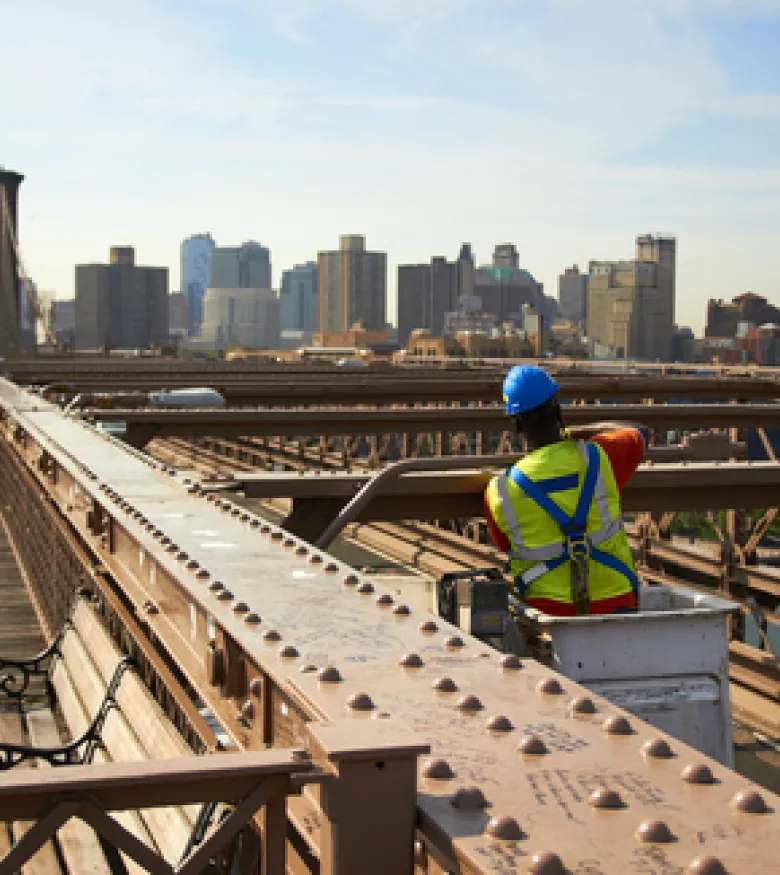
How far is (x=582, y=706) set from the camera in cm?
322

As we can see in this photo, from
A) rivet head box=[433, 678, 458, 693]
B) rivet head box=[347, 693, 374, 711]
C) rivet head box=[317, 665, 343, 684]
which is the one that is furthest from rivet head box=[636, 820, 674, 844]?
rivet head box=[317, 665, 343, 684]

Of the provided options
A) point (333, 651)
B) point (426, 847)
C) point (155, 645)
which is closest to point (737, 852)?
point (426, 847)

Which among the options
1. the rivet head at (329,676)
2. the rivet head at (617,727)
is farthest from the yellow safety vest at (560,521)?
the rivet head at (617,727)

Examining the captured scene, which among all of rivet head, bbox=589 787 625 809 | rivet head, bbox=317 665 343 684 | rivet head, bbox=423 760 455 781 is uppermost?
rivet head, bbox=317 665 343 684

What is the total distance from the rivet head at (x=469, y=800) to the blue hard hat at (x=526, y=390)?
297 cm

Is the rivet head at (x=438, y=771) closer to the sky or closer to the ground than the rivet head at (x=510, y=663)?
closer to the ground

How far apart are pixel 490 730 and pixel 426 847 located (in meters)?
0.46

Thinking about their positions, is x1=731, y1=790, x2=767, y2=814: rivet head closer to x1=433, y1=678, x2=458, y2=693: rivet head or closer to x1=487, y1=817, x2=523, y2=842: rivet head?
x1=487, y1=817, x2=523, y2=842: rivet head

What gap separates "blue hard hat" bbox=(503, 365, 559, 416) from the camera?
549 centimetres

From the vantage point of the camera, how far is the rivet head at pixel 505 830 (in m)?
2.48

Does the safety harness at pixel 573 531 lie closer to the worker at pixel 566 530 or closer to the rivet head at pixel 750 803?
the worker at pixel 566 530

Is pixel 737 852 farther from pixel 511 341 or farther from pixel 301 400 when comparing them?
pixel 511 341

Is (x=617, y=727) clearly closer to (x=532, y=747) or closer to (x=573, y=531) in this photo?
(x=532, y=747)

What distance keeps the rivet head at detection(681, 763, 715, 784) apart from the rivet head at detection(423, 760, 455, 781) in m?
0.47
